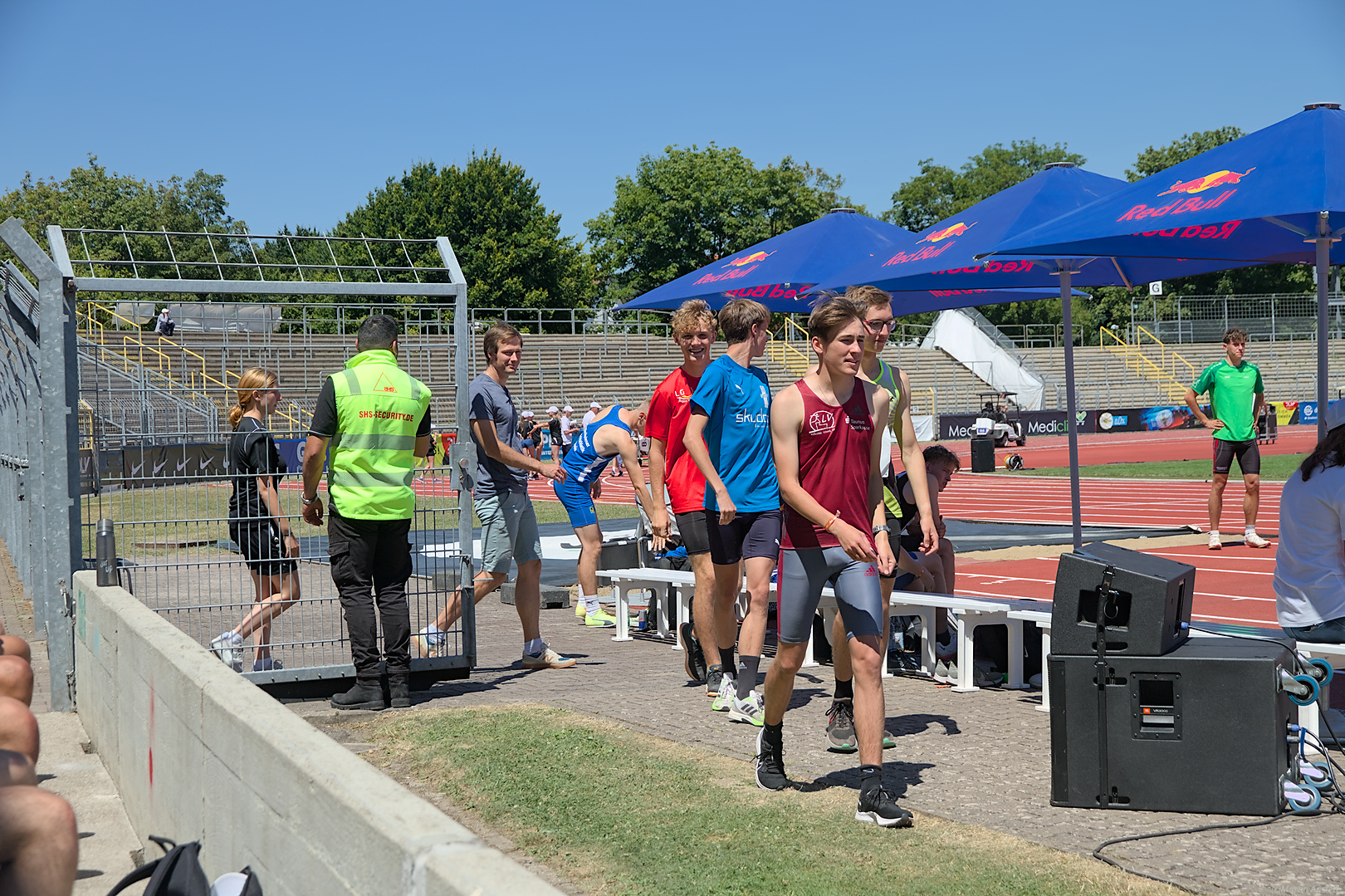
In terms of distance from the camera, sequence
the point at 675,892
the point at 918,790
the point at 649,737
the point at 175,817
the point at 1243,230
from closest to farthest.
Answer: the point at 675,892
the point at 175,817
the point at 918,790
the point at 649,737
the point at 1243,230

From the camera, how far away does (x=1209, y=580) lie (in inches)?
416

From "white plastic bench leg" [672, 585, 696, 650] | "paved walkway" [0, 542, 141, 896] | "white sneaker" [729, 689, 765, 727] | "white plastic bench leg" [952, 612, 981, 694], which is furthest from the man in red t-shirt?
"paved walkway" [0, 542, 141, 896]

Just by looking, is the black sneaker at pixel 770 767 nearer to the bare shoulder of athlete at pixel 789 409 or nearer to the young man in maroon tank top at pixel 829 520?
the young man in maroon tank top at pixel 829 520

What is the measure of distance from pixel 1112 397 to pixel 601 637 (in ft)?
161

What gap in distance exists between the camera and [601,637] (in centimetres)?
909

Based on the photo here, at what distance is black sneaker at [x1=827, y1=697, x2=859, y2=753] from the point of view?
552cm

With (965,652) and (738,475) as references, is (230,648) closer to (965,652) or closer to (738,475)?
(738,475)

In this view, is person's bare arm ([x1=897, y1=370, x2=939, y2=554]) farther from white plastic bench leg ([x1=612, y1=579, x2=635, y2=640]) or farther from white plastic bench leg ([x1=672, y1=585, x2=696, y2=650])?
white plastic bench leg ([x1=612, y1=579, x2=635, y2=640])

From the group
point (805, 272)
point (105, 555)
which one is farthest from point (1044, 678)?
point (805, 272)

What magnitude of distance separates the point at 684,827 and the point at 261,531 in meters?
3.49

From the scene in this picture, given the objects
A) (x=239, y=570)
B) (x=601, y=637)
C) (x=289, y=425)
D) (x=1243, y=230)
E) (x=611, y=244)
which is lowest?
(x=601, y=637)

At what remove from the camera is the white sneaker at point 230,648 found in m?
6.55

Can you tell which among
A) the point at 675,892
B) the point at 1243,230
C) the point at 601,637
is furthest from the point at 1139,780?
the point at 601,637

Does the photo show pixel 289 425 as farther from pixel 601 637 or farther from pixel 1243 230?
pixel 1243 230
